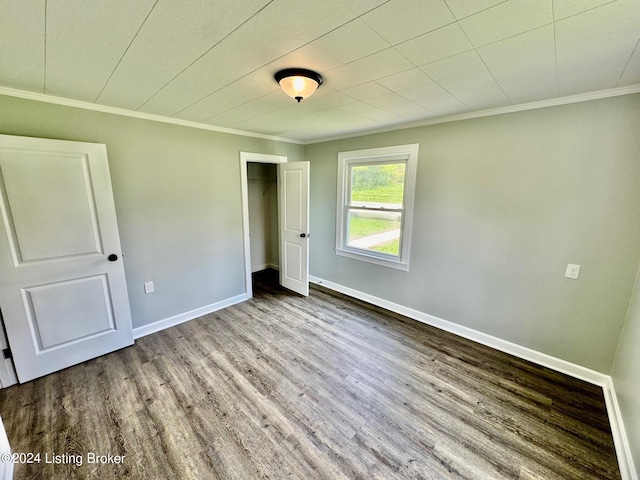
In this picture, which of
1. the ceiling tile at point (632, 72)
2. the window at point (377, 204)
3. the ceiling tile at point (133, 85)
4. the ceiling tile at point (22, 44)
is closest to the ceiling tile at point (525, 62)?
the ceiling tile at point (632, 72)

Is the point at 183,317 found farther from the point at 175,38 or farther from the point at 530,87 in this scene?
the point at 530,87

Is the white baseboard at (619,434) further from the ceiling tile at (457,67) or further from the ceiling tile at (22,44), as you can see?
the ceiling tile at (22,44)

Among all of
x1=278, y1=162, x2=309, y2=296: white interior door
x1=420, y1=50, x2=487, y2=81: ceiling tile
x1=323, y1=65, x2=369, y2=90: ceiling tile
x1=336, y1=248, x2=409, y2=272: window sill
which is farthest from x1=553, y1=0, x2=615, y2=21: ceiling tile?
x1=278, y1=162, x2=309, y2=296: white interior door

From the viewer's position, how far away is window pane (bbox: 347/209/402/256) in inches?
130

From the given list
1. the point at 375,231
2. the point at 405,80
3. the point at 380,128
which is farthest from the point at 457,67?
the point at 375,231

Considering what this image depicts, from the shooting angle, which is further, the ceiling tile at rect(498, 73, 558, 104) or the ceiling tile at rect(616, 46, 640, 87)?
the ceiling tile at rect(498, 73, 558, 104)

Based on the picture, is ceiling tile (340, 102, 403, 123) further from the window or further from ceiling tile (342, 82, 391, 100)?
the window

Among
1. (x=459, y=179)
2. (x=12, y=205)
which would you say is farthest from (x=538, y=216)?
(x=12, y=205)

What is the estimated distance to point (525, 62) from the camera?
147cm

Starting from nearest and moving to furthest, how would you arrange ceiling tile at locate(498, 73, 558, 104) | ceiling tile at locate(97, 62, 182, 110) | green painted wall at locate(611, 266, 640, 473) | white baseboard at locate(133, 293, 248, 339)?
1. green painted wall at locate(611, 266, 640, 473)
2. ceiling tile at locate(97, 62, 182, 110)
3. ceiling tile at locate(498, 73, 558, 104)
4. white baseboard at locate(133, 293, 248, 339)

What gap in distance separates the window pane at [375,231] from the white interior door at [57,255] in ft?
9.14

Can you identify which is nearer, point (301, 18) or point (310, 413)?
point (301, 18)

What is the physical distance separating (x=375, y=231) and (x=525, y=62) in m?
2.28

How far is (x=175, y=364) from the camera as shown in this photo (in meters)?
2.37
